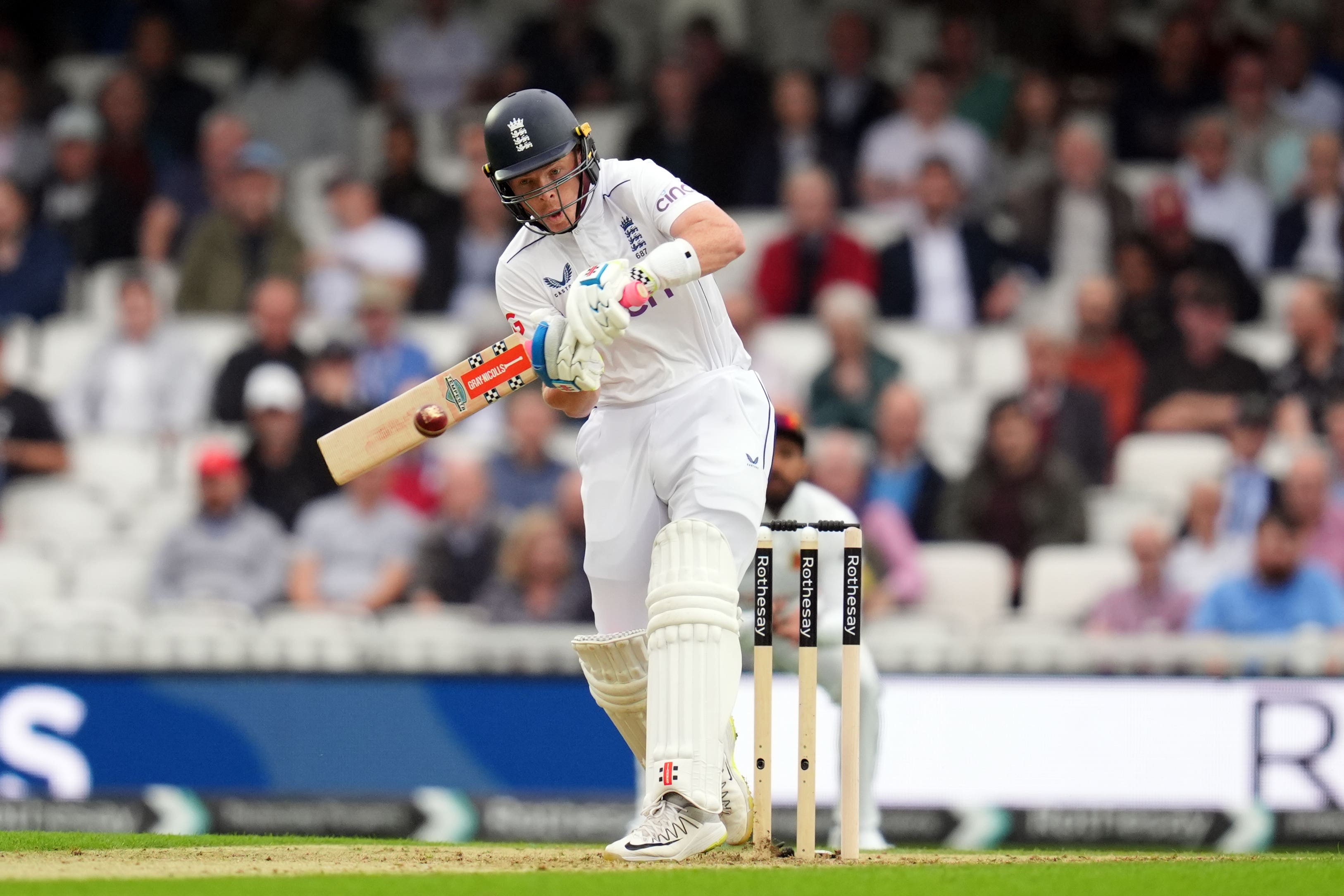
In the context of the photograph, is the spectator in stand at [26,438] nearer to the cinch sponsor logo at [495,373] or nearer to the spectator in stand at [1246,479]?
the cinch sponsor logo at [495,373]

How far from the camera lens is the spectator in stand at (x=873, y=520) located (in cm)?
984

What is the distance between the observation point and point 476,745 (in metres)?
9.21

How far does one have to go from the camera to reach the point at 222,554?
408 inches

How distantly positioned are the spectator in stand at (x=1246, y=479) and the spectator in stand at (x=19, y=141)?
7827mm

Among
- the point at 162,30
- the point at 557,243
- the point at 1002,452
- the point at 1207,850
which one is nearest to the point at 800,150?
the point at 1002,452

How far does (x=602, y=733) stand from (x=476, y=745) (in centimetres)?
58

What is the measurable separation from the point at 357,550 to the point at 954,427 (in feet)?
11.2

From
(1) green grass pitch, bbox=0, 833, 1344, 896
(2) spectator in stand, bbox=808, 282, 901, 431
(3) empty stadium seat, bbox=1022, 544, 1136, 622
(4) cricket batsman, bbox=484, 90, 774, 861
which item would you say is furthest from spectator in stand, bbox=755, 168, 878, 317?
(1) green grass pitch, bbox=0, 833, 1344, 896

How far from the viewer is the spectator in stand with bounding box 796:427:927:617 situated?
984cm

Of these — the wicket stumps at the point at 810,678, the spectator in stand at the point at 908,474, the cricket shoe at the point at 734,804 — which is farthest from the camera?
the spectator in stand at the point at 908,474

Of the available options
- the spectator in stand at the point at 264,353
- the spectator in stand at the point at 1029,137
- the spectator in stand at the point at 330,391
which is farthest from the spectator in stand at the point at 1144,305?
the spectator in stand at the point at 264,353

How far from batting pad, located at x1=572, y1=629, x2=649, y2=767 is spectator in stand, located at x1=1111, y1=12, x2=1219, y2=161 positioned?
25.9ft

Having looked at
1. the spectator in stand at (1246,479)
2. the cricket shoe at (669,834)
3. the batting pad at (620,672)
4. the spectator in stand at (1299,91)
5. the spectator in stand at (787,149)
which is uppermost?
the spectator in stand at (1299,91)

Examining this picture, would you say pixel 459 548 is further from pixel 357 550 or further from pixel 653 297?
pixel 653 297
